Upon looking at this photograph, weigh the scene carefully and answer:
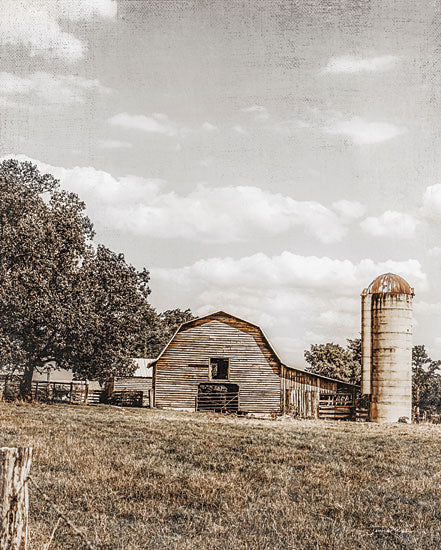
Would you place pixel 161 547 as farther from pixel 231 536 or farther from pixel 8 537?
pixel 8 537

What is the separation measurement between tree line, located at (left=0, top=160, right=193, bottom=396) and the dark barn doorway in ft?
18.7

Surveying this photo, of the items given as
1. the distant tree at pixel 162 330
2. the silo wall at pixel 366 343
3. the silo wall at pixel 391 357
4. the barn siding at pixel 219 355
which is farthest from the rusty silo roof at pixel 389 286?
the distant tree at pixel 162 330

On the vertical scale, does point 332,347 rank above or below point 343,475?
above

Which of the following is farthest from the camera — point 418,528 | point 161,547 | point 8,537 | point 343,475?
point 343,475

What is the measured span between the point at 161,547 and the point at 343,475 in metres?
7.39

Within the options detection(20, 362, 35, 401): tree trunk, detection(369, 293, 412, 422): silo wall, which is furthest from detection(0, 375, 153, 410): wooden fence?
detection(369, 293, 412, 422): silo wall

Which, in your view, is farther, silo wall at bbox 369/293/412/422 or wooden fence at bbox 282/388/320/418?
silo wall at bbox 369/293/412/422

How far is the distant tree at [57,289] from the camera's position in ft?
136

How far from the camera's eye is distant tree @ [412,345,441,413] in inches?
2847

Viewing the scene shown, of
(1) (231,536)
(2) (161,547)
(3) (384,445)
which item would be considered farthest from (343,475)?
(3) (384,445)

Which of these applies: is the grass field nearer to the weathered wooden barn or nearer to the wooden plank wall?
the wooden plank wall

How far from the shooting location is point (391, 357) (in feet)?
156

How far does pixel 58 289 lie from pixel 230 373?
13.8 metres

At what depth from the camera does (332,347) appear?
7381 cm
